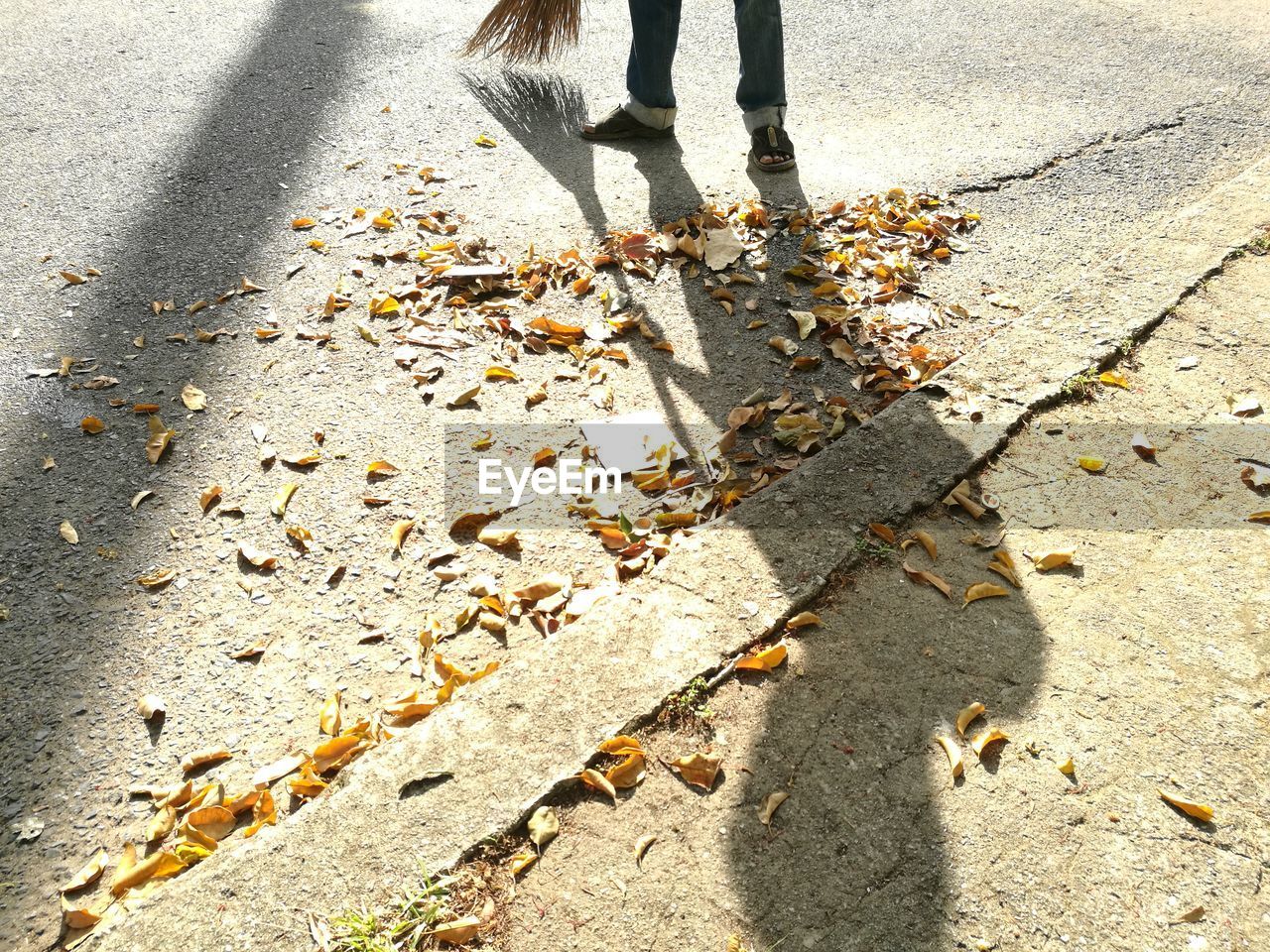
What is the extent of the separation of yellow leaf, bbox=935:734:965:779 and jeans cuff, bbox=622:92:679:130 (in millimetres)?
3100

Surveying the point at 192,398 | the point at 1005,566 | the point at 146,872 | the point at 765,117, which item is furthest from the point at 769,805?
the point at 765,117

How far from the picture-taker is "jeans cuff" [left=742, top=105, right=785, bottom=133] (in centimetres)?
385

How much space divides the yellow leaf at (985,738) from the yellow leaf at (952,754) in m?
0.04

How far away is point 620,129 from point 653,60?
31 cm

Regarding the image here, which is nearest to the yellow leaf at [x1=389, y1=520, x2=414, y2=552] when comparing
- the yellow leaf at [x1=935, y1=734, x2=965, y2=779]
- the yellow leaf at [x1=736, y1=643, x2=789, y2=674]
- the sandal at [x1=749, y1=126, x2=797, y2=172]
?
the yellow leaf at [x1=736, y1=643, x2=789, y2=674]

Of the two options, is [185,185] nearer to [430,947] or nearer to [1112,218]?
[430,947]

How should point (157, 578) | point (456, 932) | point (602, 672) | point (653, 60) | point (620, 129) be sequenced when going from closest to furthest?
point (456, 932) < point (602, 672) < point (157, 578) < point (653, 60) < point (620, 129)

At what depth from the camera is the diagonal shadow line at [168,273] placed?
81.9 inches

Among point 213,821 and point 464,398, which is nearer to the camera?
point 213,821

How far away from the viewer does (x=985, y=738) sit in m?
1.76

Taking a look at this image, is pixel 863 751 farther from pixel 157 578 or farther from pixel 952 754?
pixel 157 578

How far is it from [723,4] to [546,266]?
2.98 metres

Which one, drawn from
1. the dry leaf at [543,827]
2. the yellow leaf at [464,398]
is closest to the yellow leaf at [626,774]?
the dry leaf at [543,827]

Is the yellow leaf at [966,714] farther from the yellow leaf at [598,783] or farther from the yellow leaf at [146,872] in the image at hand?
the yellow leaf at [146,872]
